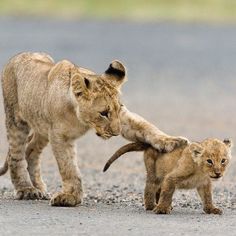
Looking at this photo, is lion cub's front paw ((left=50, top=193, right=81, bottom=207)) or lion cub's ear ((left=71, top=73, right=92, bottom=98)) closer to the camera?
lion cub's ear ((left=71, top=73, right=92, bottom=98))

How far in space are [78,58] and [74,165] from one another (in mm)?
20316

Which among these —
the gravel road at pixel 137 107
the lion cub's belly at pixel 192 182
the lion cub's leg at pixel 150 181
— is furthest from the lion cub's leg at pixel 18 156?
the lion cub's belly at pixel 192 182

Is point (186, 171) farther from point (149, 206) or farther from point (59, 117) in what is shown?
point (59, 117)

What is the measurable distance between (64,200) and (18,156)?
3.75 feet

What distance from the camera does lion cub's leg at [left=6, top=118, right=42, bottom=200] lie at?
1239 cm

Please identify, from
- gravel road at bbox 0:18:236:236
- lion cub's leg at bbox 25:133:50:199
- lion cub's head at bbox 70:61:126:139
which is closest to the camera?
gravel road at bbox 0:18:236:236

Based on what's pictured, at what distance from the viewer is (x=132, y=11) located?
48.4 m

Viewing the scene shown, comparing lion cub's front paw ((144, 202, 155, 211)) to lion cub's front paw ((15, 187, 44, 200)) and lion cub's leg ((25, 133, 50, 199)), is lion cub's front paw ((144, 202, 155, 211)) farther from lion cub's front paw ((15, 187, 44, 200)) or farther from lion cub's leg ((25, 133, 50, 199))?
lion cub's leg ((25, 133, 50, 199))

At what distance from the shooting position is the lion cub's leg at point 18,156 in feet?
40.6

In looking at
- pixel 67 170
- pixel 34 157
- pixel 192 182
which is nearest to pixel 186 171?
pixel 192 182

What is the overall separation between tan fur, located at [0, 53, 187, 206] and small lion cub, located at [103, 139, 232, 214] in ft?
0.54

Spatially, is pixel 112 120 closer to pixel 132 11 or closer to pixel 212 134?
pixel 212 134

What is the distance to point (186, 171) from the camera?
11320 millimetres

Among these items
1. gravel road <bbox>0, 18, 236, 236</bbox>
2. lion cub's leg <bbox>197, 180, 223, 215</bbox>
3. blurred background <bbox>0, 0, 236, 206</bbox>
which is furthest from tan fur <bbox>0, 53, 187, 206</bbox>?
blurred background <bbox>0, 0, 236, 206</bbox>
